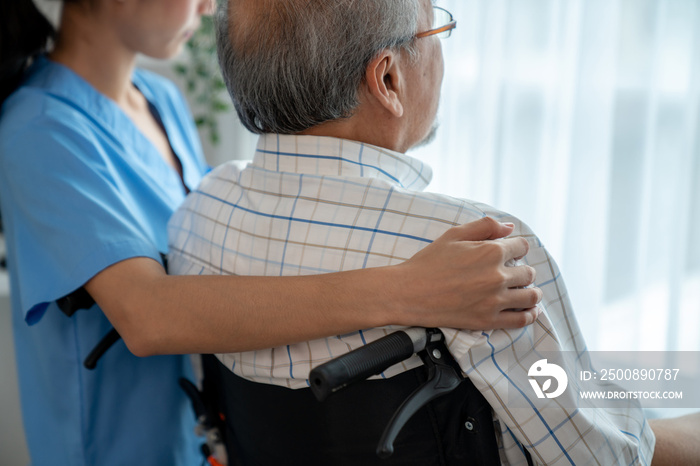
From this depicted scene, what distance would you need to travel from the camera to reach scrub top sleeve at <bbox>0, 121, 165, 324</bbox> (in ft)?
2.73

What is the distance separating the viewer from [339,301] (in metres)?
0.67

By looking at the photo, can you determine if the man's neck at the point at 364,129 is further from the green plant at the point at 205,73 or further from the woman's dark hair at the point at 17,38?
the green plant at the point at 205,73

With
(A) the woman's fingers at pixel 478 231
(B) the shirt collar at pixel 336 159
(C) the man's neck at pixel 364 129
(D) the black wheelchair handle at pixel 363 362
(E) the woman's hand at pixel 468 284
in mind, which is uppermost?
A: (C) the man's neck at pixel 364 129

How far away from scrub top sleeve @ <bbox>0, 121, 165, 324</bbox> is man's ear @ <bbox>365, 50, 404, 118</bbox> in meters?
0.42

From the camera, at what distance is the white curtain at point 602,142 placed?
1.17 m

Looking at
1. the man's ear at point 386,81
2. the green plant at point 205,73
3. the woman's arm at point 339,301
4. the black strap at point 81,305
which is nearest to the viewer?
the woman's arm at point 339,301

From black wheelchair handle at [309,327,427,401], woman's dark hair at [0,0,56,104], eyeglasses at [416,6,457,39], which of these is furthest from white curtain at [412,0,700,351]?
woman's dark hair at [0,0,56,104]

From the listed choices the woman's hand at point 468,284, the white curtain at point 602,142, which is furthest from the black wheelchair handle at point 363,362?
the white curtain at point 602,142

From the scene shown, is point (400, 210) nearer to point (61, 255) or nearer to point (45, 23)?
point (61, 255)

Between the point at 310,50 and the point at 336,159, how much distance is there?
0.48 ft

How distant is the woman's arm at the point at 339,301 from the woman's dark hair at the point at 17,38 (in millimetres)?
564

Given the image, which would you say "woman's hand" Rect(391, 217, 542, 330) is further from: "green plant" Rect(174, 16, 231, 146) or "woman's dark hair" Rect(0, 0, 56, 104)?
"green plant" Rect(174, 16, 231, 146)

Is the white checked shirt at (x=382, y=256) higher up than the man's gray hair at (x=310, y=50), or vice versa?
the man's gray hair at (x=310, y=50)

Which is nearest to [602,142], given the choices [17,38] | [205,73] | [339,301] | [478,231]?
[478,231]
